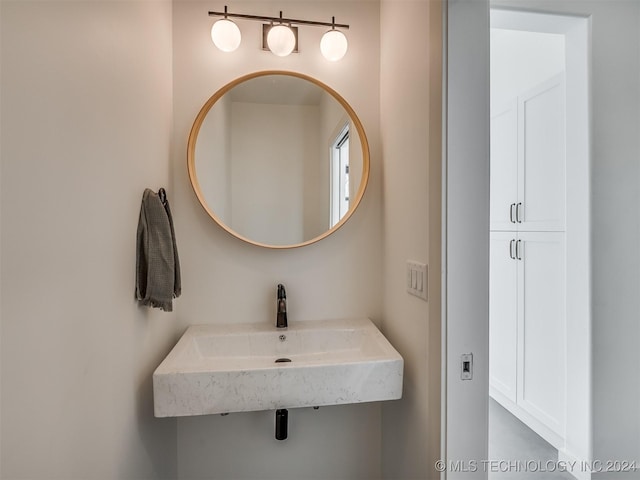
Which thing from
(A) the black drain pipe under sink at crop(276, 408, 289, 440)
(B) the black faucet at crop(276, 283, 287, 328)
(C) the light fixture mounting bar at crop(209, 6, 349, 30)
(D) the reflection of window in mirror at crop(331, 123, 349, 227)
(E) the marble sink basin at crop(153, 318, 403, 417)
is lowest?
(A) the black drain pipe under sink at crop(276, 408, 289, 440)

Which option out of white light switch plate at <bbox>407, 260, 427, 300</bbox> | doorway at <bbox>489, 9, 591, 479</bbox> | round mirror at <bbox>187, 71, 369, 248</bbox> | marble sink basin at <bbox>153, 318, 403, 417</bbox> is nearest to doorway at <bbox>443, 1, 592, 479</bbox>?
doorway at <bbox>489, 9, 591, 479</bbox>

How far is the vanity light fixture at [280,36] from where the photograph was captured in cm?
141

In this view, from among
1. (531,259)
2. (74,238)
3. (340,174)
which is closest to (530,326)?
(531,259)

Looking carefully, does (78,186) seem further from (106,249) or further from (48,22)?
(48,22)

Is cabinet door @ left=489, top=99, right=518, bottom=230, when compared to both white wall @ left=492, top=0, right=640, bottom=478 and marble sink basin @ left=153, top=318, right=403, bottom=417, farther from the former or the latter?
marble sink basin @ left=153, top=318, right=403, bottom=417

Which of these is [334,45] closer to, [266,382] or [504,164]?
[266,382]

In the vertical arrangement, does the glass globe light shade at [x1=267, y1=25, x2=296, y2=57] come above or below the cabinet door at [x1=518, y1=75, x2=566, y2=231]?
above

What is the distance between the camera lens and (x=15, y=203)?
0.57 metres

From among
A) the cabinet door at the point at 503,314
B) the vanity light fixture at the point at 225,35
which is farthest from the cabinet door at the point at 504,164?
the vanity light fixture at the point at 225,35

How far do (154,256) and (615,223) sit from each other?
2.06 metres

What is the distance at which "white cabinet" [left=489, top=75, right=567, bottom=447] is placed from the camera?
1.90 metres

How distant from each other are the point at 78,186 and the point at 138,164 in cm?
36

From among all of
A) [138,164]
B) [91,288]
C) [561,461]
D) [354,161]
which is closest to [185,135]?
[138,164]

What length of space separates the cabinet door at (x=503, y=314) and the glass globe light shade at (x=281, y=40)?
1.79 meters
